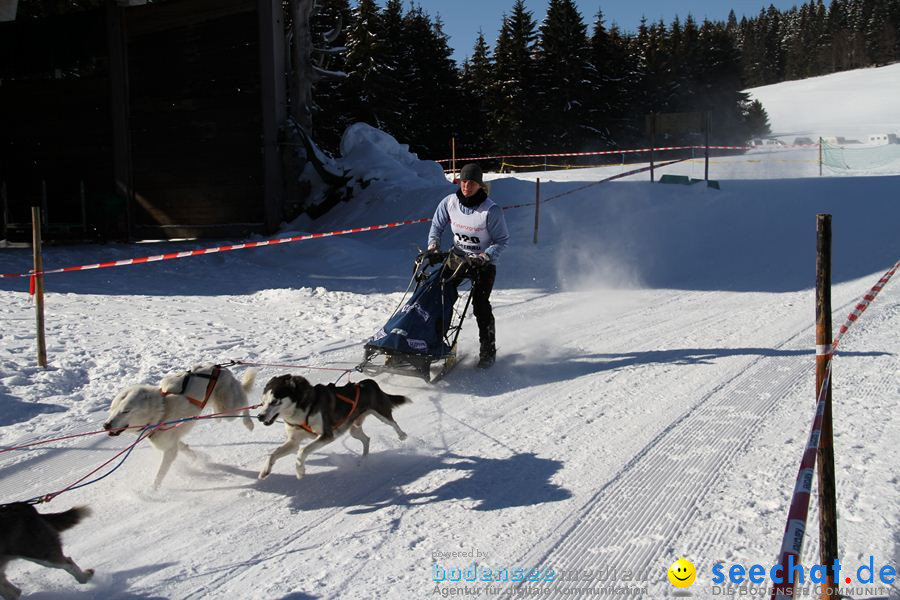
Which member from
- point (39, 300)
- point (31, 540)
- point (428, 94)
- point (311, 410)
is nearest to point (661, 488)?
point (311, 410)

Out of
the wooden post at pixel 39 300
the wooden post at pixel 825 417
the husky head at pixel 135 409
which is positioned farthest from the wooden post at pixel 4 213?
the wooden post at pixel 825 417

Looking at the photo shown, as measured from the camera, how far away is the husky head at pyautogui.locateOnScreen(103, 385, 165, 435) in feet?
15.0

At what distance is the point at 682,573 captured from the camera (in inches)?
145

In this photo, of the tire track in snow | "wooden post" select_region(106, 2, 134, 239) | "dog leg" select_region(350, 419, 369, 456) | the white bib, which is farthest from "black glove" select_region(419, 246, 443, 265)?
"wooden post" select_region(106, 2, 134, 239)

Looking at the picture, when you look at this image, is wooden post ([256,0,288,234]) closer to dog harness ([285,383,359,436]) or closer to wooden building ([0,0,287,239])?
wooden building ([0,0,287,239])

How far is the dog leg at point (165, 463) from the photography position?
15.7 ft

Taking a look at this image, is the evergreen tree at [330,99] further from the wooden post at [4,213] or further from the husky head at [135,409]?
the husky head at [135,409]

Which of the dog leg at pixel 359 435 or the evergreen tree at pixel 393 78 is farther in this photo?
the evergreen tree at pixel 393 78

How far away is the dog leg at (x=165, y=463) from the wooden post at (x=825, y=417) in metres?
3.69

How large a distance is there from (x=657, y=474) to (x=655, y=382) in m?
2.11

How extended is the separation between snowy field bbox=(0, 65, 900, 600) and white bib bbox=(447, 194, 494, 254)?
3.82 feet

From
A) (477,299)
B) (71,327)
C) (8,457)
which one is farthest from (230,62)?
(8,457)

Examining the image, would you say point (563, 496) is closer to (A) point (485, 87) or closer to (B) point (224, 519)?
(B) point (224, 519)

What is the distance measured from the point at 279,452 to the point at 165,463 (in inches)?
27.5
